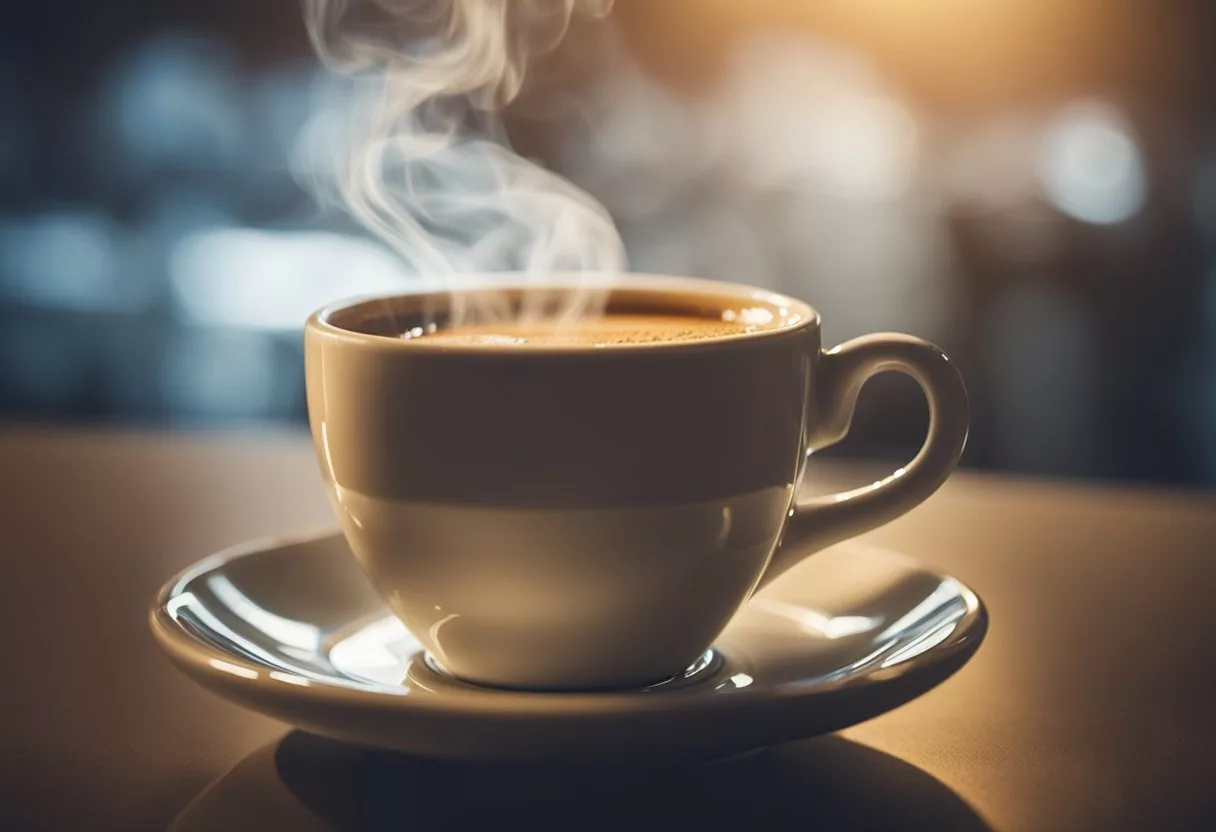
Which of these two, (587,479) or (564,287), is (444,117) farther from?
(587,479)

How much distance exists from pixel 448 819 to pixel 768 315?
11.7 inches

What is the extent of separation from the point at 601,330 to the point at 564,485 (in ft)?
0.64

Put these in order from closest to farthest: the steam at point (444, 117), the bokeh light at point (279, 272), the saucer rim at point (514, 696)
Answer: the saucer rim at point (514, 696) → the steam at point (444, 117) → the bokeh light at point (279, 272)

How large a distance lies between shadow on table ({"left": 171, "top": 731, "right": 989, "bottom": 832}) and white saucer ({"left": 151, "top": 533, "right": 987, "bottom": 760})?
3 cm

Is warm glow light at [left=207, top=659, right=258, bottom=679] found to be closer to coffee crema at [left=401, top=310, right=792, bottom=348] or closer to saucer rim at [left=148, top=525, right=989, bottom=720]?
saucer rim at [left=148, top=525, right=989, bottom=720]

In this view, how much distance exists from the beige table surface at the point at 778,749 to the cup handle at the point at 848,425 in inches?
3.3

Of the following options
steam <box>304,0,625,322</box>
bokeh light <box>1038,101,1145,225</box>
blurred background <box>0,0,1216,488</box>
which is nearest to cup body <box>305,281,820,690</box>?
steam <box>304,0,625,322</box>

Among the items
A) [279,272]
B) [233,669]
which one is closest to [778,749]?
[233,669]

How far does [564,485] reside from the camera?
49 centimetres

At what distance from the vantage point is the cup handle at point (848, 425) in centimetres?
57

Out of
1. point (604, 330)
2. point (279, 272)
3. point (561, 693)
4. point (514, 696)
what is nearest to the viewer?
point (514, 696)

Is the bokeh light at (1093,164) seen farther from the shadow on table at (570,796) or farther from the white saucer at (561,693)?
the shadow on table at (570,796)

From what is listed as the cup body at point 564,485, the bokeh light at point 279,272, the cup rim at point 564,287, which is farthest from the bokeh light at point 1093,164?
the cup body at point 564,485

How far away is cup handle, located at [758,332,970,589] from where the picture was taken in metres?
0.57
